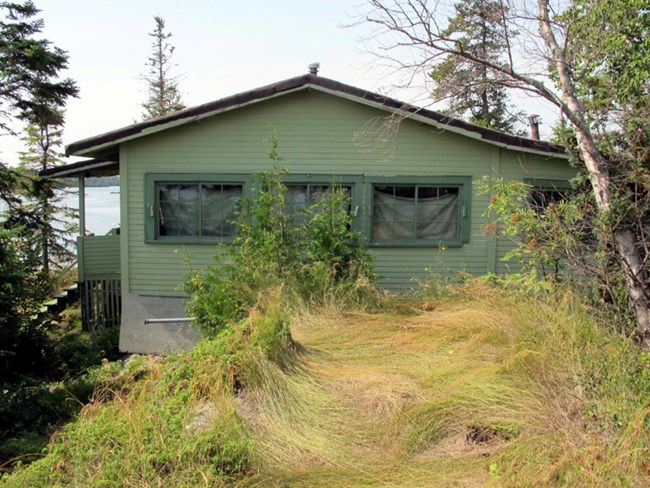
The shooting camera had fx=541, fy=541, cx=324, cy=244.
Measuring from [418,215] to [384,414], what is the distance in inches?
229

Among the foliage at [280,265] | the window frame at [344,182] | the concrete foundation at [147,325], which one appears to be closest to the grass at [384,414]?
the foliage at [280,265]

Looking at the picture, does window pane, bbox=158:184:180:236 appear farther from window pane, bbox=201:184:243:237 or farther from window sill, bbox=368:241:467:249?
window sill, bbox=368:241:467:249

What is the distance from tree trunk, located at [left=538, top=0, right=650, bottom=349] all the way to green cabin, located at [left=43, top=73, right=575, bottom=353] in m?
2.91

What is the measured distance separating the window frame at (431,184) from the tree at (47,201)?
30.4 ft

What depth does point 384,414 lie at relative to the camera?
4.27 m

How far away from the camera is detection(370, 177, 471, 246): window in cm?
958

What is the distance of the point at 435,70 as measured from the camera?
6.99 metres

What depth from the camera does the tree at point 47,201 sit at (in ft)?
51.9

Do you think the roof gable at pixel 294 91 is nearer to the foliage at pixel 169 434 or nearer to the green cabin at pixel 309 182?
the green cabin at pixel 309 182

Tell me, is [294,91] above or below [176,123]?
above

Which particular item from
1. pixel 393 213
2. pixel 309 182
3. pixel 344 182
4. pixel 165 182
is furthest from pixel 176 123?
pixel 393 213

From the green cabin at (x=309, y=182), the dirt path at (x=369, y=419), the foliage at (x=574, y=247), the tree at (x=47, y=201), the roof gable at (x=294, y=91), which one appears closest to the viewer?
the dirt path at (x=369, y=419)

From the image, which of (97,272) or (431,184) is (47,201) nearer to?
(97,272)

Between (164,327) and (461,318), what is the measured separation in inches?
223
